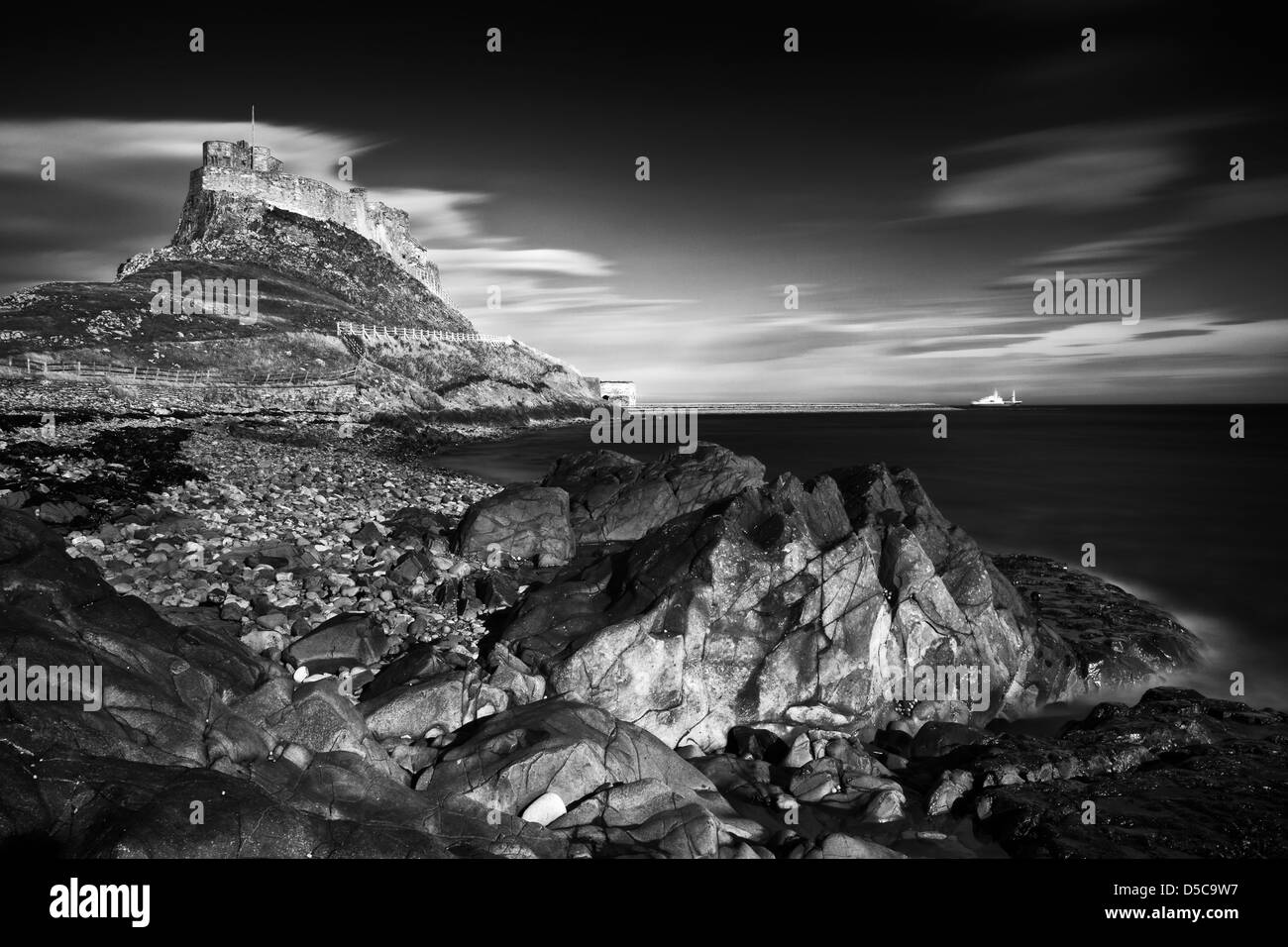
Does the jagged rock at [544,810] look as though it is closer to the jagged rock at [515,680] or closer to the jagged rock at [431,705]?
the jagged rock at [431,705]

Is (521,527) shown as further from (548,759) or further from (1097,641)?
(1097,641)

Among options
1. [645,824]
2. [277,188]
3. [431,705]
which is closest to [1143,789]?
[645,824]

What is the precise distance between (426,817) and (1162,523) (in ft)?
150

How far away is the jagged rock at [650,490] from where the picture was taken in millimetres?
23062

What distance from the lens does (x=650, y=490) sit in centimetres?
2388

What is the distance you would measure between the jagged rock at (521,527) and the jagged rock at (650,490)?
136cm

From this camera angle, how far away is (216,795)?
7688 millimetres

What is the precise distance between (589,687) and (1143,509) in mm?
44878

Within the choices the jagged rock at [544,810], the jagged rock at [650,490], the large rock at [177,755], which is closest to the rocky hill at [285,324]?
the jagged rock at [650,490]

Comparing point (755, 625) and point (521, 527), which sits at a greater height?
point (521, 527)

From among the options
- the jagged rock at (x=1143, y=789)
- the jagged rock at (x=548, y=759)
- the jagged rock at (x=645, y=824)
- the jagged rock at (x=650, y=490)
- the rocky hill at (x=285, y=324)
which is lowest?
the jagged rock at (x=1143, y=789)

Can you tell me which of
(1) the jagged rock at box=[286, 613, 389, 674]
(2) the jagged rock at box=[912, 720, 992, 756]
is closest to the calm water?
(2) the jagged rock at box=[912, 720, 992, 756]

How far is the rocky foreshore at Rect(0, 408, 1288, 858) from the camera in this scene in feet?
29.6
